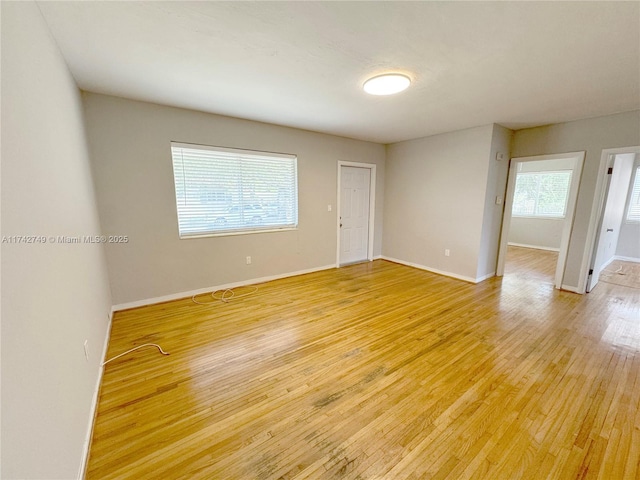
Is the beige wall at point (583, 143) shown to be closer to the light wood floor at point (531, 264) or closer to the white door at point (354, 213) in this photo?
the light wood floor at point (531, 264)

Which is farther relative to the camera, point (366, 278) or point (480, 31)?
point (366, 278)

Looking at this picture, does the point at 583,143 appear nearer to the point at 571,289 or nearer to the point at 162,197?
the point at 571,289

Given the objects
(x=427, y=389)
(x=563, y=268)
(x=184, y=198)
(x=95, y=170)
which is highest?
(x=95, y=170)

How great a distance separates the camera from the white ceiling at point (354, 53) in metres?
1.51

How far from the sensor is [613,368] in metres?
2.13

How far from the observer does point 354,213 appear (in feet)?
17.1

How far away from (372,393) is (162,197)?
3.16 meters

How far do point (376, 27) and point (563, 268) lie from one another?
14.4 feet

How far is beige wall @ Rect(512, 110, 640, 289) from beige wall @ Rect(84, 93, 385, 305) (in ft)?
11.1

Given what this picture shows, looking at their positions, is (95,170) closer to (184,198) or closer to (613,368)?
(184,198)

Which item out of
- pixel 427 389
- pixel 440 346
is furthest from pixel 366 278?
pixel 427 389

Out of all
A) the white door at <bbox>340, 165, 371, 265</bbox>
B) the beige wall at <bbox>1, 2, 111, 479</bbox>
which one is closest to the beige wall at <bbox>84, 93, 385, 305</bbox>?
the white door at <bbox>340, 165, 371, 265</bbox>

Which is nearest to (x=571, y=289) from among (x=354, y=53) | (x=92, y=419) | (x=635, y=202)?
(x=635, y=202)

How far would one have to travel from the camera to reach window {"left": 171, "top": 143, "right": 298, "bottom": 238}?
3.34 m
